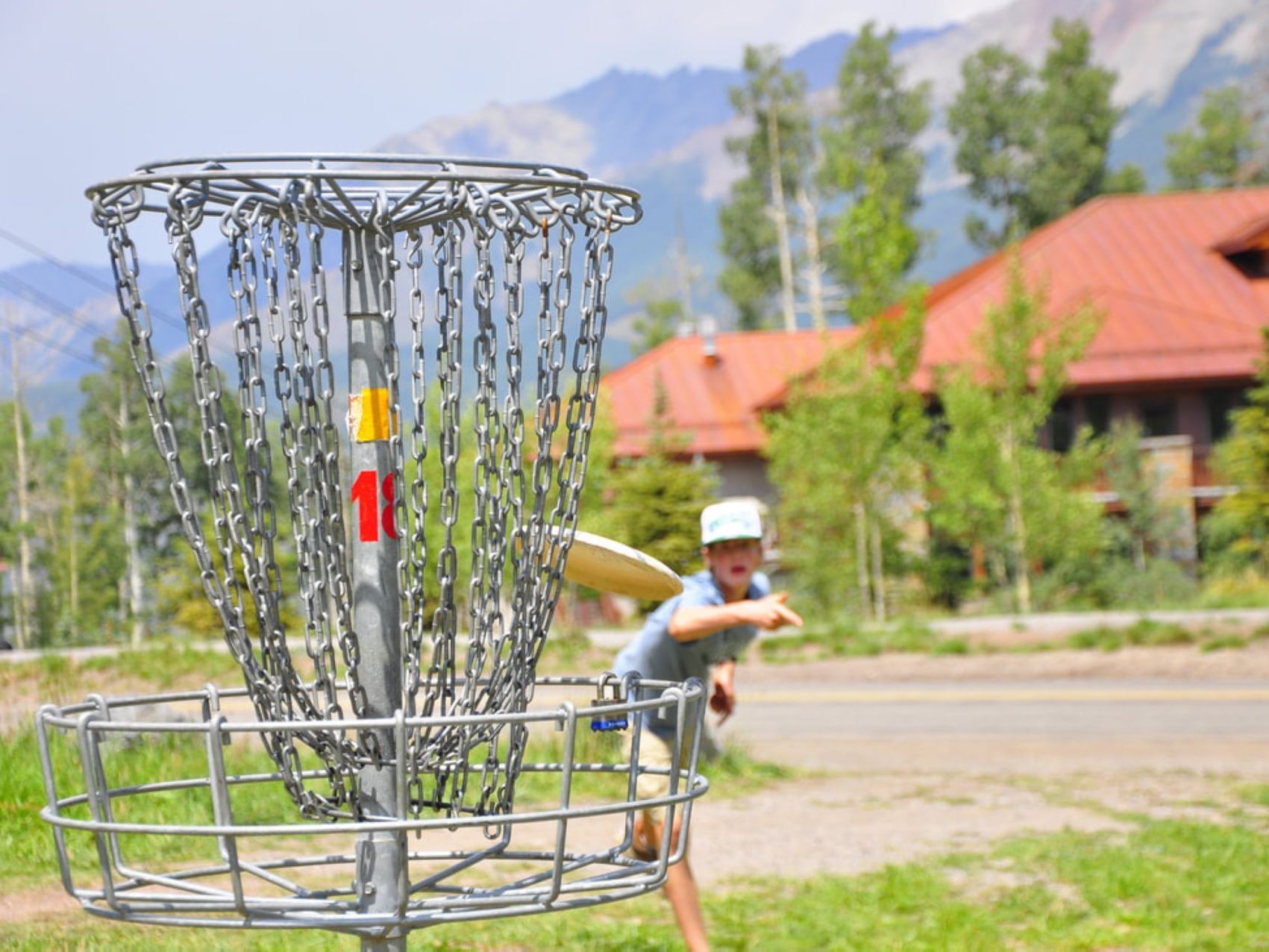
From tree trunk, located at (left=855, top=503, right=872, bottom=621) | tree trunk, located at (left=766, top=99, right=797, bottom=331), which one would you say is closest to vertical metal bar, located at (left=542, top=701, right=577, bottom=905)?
tree trunk, located at (left=855, top=503, right=872, bottom=621)

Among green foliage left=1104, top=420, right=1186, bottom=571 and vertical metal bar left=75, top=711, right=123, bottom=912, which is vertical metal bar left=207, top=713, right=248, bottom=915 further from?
green foliage left=1104, top=420, right=1186, bottom=571

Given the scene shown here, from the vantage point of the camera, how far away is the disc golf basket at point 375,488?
2756mm

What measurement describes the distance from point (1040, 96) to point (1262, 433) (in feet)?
116

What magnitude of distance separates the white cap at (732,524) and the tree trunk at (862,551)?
66.0 ft

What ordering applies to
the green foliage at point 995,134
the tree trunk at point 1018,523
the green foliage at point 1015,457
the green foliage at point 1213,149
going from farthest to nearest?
the green foliage at point 1213,149
the green foliage at point 995,134
the tree trunk at point 1018,523
the green foliage at point 1015,457

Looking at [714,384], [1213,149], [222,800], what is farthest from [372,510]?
[1213,149]

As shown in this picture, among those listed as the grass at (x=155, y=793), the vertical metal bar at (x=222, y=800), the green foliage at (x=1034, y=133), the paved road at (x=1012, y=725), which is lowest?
the paved road at (x=1012, y=725)

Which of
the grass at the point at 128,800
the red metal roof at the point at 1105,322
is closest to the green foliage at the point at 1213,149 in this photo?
the red metal roof at the point at 1105,322

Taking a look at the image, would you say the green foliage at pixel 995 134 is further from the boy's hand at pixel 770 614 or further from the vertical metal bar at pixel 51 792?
the vertical metal bar at pixel 51 792

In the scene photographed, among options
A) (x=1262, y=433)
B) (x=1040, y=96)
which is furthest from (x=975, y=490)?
(x=1040, y=96)

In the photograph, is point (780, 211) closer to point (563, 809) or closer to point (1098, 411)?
point (1098, 411)

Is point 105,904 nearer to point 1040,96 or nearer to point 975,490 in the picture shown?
point 975,490

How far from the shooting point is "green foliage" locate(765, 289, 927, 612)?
25531 mm

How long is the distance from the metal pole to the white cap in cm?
327
